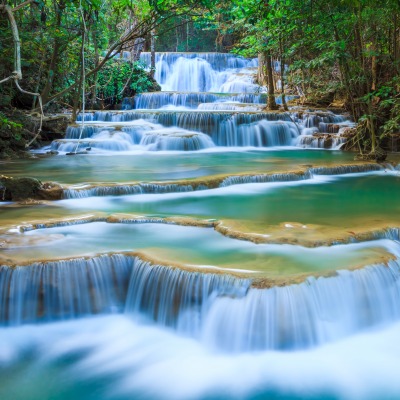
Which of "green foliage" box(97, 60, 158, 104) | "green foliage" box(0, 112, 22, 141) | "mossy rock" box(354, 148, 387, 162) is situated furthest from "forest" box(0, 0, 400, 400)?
"green foliage" box(97, 60, 158, 104)

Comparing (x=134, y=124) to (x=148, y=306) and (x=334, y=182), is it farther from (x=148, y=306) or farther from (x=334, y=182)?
(x=148, y=306)

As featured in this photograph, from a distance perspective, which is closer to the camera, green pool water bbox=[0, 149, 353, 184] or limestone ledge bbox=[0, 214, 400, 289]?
limestone ledge bbox=[0, 214, 400, 289]

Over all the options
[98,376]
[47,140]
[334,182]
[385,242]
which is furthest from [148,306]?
[47,140]

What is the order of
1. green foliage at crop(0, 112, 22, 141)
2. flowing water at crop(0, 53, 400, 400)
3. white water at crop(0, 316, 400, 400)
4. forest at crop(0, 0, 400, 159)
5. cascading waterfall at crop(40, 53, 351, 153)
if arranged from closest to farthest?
white water at crop(0, 316, 400, 400) < flowing water at crop(0, 53, 400, 400) < green foliage at crop(0, 112, 22, 141) < forest at crop(0, 0, 400, 159) < cascading waterfall at crop(40, 53, 351, 153)

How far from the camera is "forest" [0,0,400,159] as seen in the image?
6.16m

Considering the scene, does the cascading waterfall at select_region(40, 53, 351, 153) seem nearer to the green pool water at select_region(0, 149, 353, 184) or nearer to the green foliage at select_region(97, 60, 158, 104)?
the green pool water at select_region(0, 149, 353, 184)

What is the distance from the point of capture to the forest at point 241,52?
6160mm

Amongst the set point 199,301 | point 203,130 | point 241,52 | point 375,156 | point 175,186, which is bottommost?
point 199,301

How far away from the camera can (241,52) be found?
1617cm

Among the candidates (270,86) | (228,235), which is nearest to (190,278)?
(228,235)

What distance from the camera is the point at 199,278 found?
4645 mm

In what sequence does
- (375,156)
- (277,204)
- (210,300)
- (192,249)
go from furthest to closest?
1. (375,156)
2. (277,204)
3. (192,249)
4. (210,300)

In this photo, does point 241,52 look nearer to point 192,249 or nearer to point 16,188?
point 16,188

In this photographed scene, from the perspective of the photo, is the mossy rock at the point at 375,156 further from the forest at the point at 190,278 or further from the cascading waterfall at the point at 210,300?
the cascading waterfall at the point at 210,300
